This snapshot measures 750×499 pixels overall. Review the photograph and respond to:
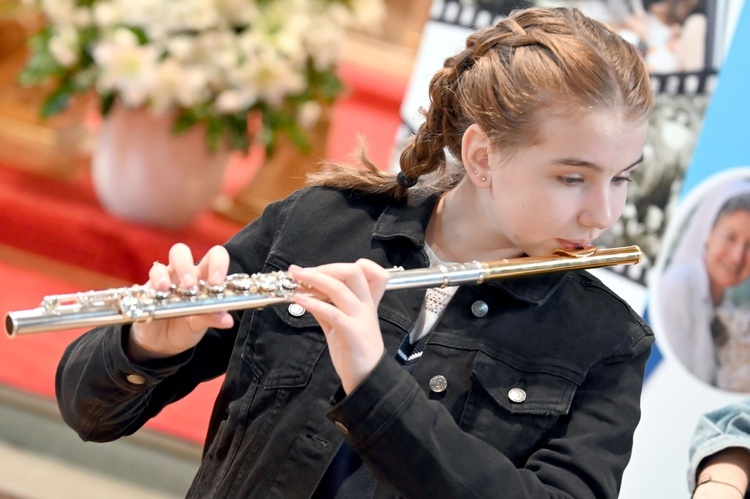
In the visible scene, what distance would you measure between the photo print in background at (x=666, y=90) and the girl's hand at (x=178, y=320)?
45.0 inches

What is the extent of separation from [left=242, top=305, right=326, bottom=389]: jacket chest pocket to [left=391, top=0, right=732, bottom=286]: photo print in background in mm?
976

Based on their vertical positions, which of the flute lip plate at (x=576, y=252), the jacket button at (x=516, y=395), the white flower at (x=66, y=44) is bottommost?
the white flower at (x=66, y=44)

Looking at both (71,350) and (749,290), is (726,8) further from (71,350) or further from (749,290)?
(71,350)

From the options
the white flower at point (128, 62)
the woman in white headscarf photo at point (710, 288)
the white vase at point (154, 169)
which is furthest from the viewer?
the white vase at point (154, 169)

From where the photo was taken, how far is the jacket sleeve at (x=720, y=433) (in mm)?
1645

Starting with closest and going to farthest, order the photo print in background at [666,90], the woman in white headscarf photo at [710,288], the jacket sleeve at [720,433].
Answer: the jacket sleeve at [720,433]
the woman in white headscarf photo at [710,288]
the photo print in background at [666,90]

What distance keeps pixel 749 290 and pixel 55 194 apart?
230 cm

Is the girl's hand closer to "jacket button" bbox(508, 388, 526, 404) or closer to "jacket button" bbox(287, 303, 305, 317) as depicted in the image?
"jacket button" bbox(287, 303, 305, 317)

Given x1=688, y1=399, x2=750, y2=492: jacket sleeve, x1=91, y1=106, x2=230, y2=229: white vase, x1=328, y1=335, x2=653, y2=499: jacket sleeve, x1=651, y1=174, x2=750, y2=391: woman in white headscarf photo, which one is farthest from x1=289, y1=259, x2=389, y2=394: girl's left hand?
x1=91, y1=106, x2=230, y2=229: white vase

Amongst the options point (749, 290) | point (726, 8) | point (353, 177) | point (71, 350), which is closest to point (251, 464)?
point (71, 350)

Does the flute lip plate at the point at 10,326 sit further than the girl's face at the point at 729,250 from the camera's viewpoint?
No

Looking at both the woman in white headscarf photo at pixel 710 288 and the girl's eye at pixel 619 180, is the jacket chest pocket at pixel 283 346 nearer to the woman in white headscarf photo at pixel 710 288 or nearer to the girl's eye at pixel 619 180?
the girl's eye at pixel 619 180

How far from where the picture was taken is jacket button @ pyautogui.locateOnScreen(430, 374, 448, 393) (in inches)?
51.1

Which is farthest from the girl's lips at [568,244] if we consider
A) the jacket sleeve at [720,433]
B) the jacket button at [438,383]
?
the jacket sleeve at [720,433]
